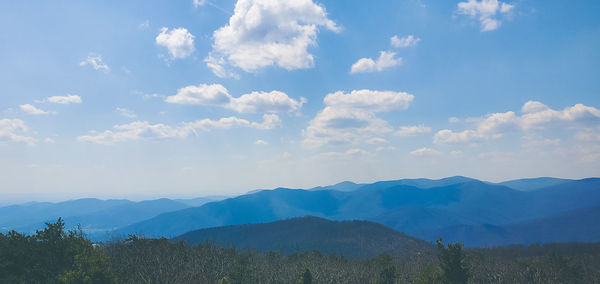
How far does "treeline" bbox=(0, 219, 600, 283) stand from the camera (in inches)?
1558

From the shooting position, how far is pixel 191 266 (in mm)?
80812

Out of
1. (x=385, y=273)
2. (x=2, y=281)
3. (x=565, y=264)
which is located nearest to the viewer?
(x=2, y=281)

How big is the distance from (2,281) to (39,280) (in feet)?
11.8

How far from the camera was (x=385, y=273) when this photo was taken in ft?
192

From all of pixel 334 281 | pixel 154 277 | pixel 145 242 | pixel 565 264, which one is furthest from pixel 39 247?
pixel 565 264

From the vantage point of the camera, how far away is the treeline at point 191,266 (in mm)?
39562

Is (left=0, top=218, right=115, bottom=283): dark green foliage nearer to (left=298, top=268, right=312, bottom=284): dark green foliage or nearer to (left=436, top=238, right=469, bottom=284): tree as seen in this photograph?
(left=298, top=268, right=312, bottom=284): dark green foliage

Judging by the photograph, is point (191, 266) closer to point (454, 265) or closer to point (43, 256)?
point (43, 256)

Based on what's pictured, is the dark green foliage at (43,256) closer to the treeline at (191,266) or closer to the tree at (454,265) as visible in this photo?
the treeline at (191,266)

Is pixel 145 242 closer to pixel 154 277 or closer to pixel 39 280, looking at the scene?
pixel 154 277

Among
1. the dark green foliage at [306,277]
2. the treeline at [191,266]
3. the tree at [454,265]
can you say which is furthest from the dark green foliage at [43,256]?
the tree at [454,265]

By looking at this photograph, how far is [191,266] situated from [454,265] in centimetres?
6483

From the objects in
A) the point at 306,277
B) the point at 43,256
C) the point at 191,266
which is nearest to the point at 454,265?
the point at 306,277

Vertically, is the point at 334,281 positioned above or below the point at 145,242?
below
